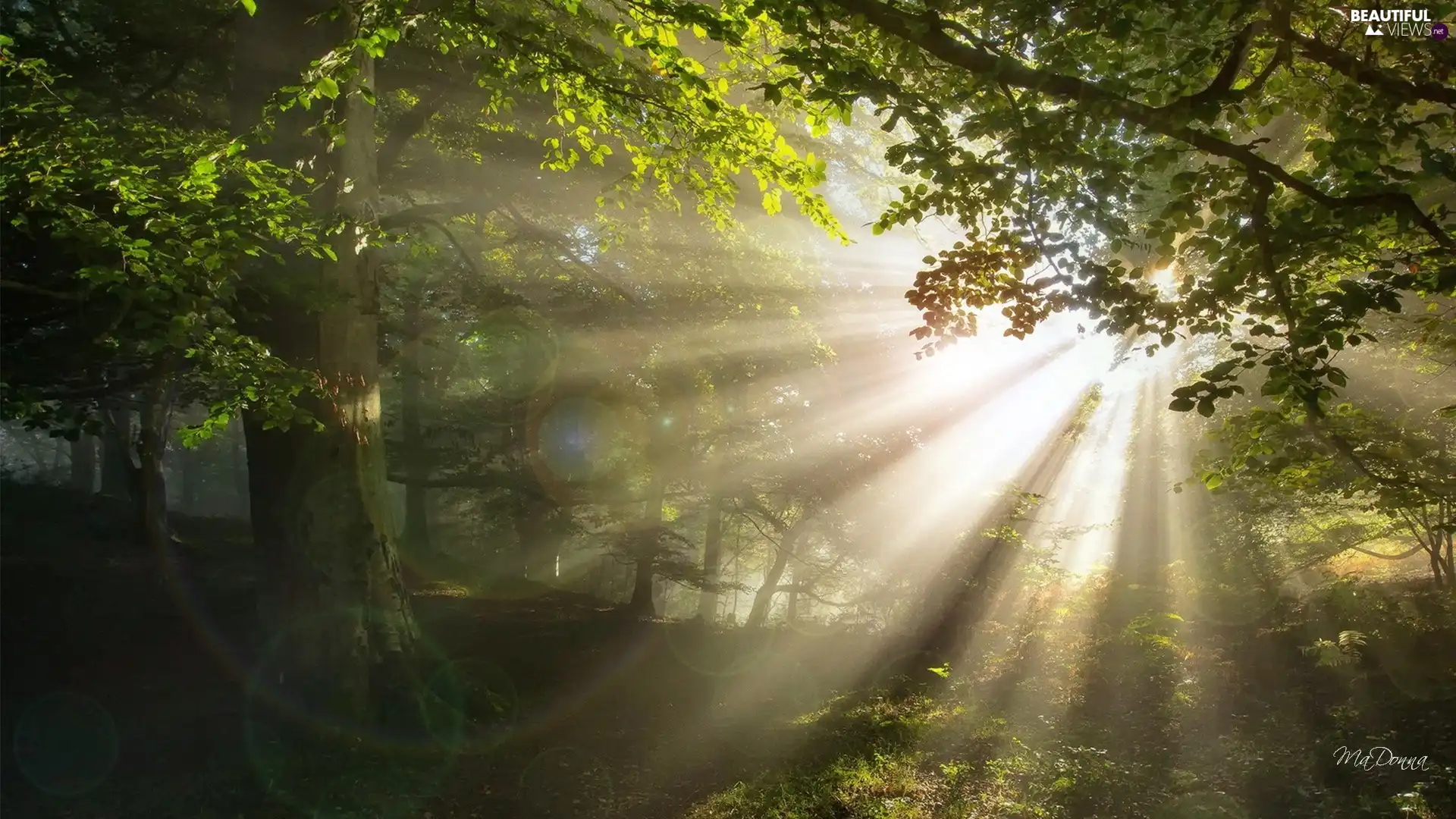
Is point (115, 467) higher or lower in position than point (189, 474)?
higher

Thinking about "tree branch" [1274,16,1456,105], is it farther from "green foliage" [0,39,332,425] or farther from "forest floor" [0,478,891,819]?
"forest floor" [0,478,891,819]

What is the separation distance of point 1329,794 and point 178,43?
50.0 feet

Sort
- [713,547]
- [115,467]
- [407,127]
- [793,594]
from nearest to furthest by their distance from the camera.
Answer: [407,127], [713,547], [793,594], [115,467]

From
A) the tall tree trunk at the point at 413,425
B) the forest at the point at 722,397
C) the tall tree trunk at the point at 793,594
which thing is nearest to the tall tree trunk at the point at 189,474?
the forest at the point at 722,397

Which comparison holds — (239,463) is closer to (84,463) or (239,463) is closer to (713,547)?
(84,463)

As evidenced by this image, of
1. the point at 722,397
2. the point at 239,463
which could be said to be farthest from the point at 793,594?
the point at 239,463

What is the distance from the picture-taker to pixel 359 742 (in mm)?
6676

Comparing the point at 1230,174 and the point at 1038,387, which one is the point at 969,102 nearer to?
the point at 1230,174

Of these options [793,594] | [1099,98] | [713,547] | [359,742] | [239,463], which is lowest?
[793,594]

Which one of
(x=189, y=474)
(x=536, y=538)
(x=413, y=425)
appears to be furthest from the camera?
(x=189, y=474)

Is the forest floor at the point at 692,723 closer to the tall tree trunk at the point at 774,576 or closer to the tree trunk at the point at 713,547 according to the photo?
the tree trunk at the point at 713,547

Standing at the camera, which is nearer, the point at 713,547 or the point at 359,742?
the point at 359,742

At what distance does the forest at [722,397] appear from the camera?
12.0ft

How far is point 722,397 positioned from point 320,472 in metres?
8.84
